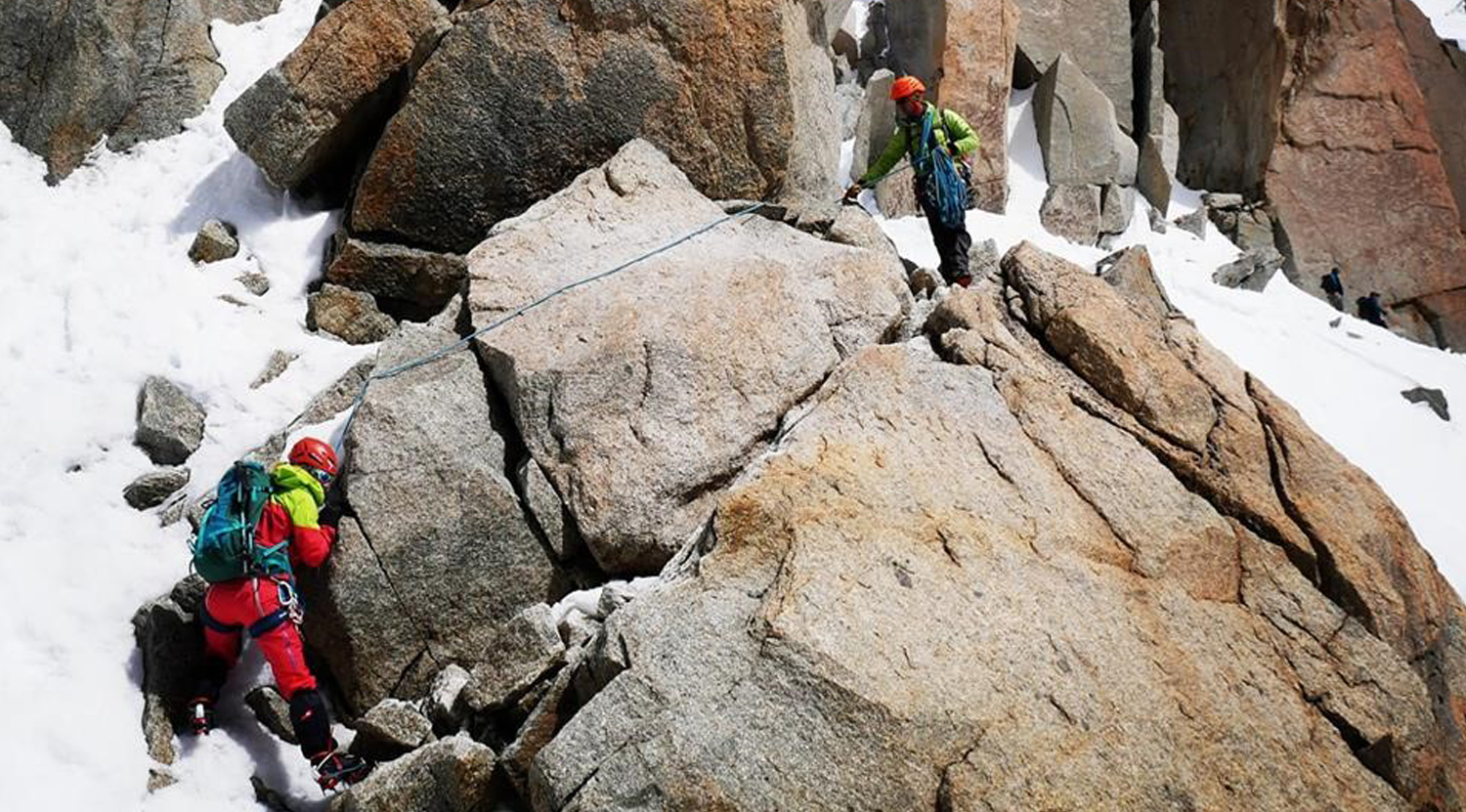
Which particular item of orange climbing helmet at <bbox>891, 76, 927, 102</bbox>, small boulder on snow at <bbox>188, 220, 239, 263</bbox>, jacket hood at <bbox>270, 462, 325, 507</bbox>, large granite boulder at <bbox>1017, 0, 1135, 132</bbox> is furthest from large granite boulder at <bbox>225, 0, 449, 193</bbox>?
large granite boulder at <bbox>1017, 0, 1135, 132</bbox>

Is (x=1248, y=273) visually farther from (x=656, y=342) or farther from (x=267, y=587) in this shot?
(x=267, y=587)

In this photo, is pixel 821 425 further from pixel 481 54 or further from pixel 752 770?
pixel 481 54

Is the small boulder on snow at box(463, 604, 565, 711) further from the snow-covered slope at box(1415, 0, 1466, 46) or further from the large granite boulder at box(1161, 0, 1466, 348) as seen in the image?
the snow-covered slope at box(1415, 0, 1466, 46)

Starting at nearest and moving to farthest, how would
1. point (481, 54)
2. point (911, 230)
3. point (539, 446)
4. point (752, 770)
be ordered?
1. point (752, 770)
2. point (539, 446)
3. point (481, 54)
4. point (911, 230)

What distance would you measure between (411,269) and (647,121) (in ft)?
10.2

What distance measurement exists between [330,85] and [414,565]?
6.60 metres

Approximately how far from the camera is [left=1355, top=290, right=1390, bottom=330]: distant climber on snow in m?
26.6

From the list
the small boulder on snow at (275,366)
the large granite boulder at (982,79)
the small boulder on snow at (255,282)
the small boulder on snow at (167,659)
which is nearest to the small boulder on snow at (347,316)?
the small boulder on snow at (255,282)

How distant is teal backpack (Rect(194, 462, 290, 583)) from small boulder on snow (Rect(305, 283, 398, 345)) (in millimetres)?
3890

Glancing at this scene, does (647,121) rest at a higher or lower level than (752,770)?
higher

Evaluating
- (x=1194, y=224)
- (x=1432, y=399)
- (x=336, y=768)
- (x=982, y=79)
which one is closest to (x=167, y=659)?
(x=336, y=768)

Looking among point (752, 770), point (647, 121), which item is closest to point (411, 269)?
point (647, 121)

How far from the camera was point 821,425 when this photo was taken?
29.5 ft

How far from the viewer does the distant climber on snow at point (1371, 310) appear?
26.6 m
